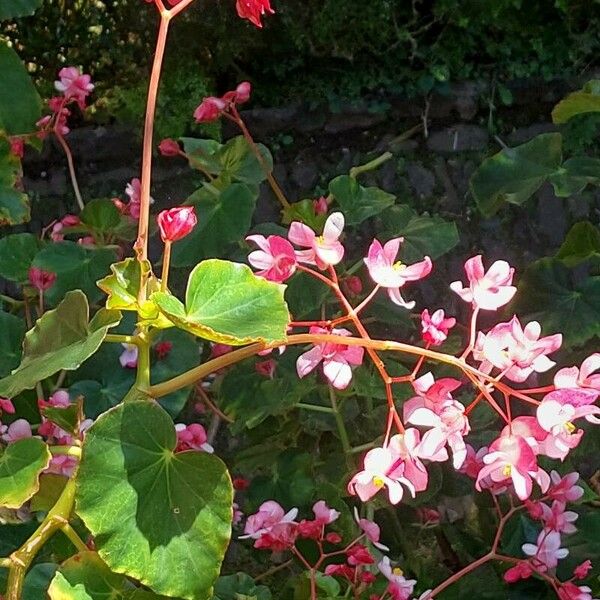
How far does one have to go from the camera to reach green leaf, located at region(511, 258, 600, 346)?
1.11 meters

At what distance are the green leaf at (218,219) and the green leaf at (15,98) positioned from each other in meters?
0.30

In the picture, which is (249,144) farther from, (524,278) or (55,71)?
(55,71)

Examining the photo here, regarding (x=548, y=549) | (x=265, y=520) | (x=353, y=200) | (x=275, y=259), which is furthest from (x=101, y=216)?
(x=548, y=549)

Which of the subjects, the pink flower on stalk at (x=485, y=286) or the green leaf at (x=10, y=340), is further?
the green leaf at (x=10, y=340)

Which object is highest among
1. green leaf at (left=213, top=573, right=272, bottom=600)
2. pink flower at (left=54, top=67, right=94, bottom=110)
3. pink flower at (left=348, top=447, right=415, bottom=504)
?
pink flower at (left=54, top=67, right=94, bottom=110)

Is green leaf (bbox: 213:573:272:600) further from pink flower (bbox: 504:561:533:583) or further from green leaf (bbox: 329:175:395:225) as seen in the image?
green leaf (bbox: 329:175:395:225)

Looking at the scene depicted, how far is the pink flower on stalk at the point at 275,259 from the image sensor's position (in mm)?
669

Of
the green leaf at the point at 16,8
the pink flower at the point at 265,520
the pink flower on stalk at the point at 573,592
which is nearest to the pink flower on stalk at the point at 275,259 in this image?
the pink flower at the point at 265,520

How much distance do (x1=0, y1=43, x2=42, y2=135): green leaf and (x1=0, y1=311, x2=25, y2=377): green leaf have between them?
0.36 meters

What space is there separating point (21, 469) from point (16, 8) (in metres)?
0.87

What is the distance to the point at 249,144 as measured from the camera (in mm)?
1213

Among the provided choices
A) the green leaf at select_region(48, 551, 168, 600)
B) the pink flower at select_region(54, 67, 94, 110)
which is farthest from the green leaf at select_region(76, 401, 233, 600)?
the pink flower at select_region(54, 67, 94, 110)

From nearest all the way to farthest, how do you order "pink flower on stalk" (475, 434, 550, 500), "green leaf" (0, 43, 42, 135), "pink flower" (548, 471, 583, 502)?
1. "pink flower on stalk" (475, 434, 550, 500)
2. "pink flower" (548, 471, 583, 502)
3. "green leaf" (0, 43, 42, 135)

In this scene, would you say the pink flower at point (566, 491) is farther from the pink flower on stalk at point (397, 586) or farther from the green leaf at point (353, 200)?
the green leaf at point (353, 200)
